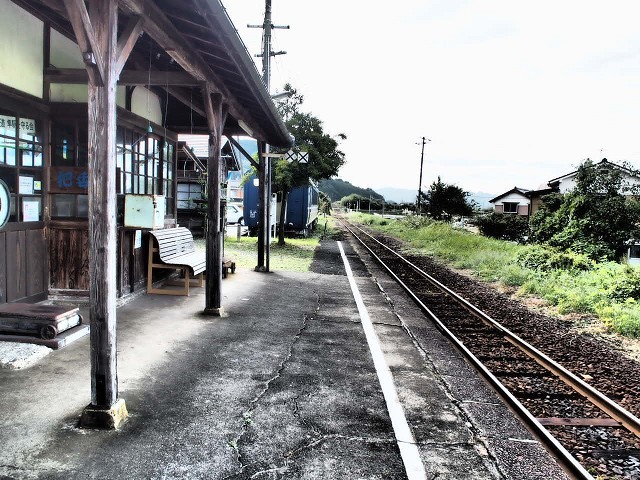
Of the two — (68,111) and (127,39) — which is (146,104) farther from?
(127,39)

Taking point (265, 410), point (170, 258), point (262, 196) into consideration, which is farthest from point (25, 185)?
point (262, 196)

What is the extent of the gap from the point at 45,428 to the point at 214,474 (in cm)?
128

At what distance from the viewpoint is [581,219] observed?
598 inches

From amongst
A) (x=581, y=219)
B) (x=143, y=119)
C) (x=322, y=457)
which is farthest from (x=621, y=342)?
(x=581, y=219)

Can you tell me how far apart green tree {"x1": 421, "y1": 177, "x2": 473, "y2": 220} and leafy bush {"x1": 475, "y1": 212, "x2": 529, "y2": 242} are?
4.10 meters

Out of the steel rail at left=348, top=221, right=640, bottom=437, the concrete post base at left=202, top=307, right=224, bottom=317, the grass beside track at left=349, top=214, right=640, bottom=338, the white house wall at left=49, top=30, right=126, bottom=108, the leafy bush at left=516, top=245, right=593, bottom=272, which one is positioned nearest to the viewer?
the steel rail at left=348, top=221, right=640, bottom=437

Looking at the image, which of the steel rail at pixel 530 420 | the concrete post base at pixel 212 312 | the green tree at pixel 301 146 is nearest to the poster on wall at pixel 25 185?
the concrete post base at pixel 212 312

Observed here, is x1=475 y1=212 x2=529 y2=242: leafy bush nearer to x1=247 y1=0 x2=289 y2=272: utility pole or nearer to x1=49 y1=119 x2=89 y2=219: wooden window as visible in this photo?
x1=247 y1=0 x2=289 y2=272: utility pole

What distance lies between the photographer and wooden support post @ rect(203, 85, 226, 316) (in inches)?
245

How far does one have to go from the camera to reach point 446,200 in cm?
3600

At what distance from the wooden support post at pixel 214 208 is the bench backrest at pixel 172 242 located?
1.30 metres

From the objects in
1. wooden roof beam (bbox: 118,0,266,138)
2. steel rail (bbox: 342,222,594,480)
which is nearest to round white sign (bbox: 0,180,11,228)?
wooden roof beam (bbox: 118,0,266,138)

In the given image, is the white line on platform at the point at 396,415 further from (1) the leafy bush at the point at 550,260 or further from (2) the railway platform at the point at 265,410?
(1) the leafy bush at the point at 550,260

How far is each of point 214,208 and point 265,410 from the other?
129 inches
